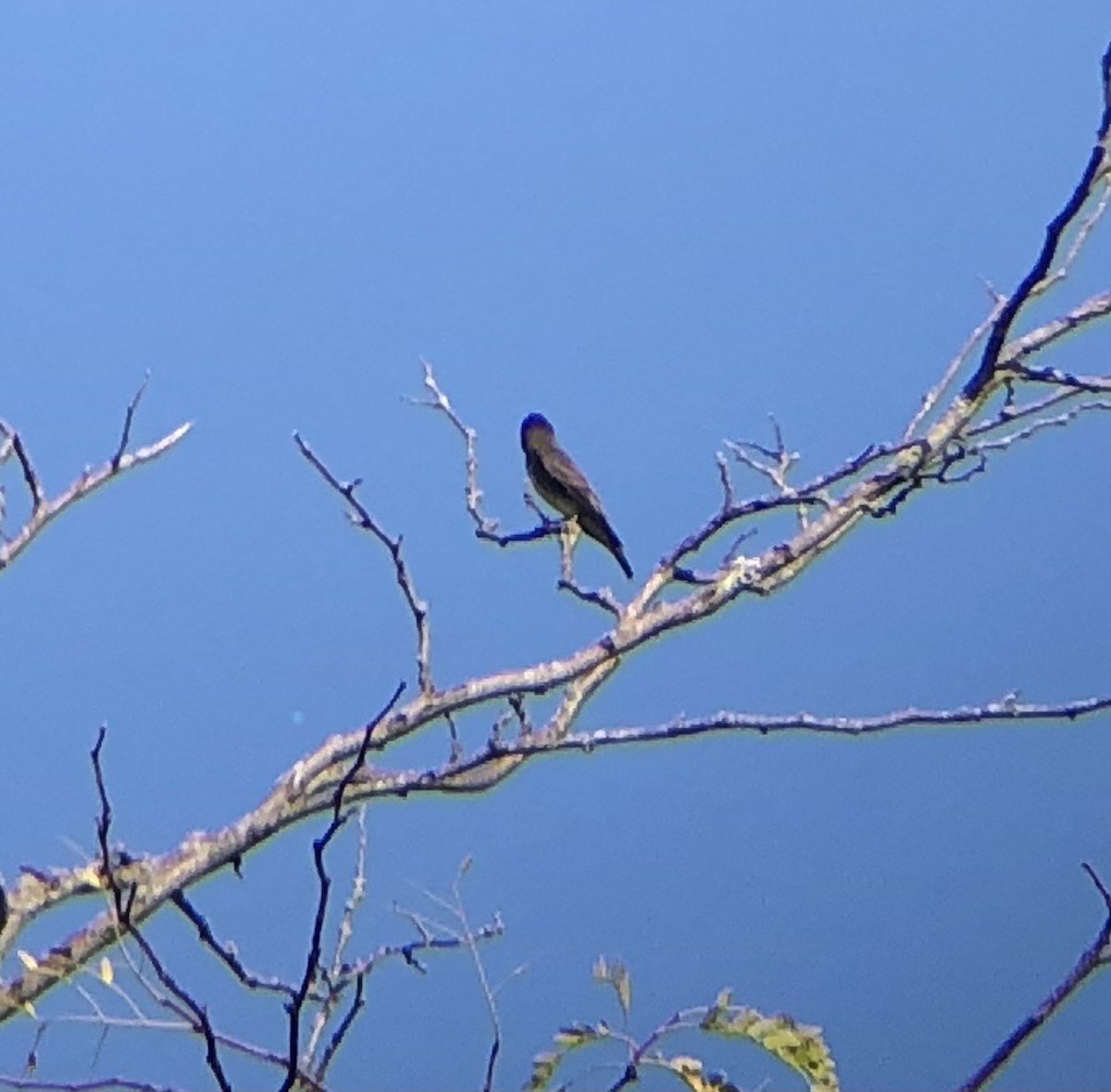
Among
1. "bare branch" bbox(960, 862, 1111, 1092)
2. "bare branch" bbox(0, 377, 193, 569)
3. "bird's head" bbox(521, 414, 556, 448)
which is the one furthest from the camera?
"bird's head" bbox(521, 414, 556, 448)

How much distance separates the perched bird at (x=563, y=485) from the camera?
3.65 metres

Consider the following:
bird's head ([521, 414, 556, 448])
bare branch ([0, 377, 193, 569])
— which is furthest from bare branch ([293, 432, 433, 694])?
bird's head ([521, 414, 556, 448])

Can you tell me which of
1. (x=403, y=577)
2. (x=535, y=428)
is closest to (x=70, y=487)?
(x=403, y=577)

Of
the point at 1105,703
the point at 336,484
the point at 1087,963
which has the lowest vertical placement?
the point at 1087,963

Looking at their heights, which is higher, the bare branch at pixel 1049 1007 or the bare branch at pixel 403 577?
the bare branch at pixel 403 577

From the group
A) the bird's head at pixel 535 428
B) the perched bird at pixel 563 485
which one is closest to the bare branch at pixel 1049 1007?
the perched bird at pixel 563 485

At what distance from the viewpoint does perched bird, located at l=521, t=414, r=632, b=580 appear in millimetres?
3654

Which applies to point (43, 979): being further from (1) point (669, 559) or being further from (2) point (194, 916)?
(1) point (669, 559)

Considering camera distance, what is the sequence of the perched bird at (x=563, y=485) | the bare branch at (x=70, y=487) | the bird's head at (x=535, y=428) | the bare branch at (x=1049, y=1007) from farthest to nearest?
the bird's head at (x=535, y=428) → the perched bird at (x=563, y=485) → the bare branch at (x=70, y=487) → the bare branch at (x=1049, y=1007)

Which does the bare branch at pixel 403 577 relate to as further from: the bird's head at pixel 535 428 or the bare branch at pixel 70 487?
the bird's head at pixel 535 428

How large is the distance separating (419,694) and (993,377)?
2.56 ft

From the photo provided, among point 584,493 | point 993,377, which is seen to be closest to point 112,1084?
point 993,377

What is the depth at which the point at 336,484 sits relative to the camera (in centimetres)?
204

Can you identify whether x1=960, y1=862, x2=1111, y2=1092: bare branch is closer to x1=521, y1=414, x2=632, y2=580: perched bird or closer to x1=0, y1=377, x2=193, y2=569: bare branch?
x1=0, y1=377, x2=193, y2=569: bare branch
